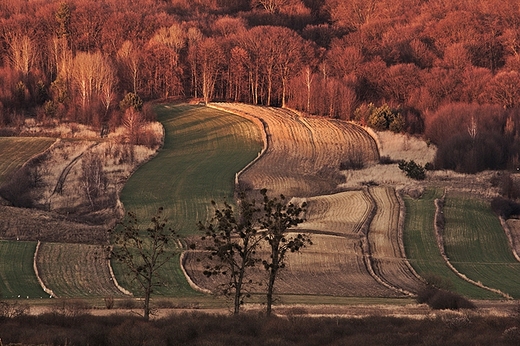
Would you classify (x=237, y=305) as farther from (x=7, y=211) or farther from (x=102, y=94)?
(x=102, y=94)

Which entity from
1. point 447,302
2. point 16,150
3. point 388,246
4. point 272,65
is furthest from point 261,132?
point 447,302

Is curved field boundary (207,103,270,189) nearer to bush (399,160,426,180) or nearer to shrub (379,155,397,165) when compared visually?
shrub (379,155,397,165)

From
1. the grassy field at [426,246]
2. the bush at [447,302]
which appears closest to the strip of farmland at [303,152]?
the grassy field at [426,246]

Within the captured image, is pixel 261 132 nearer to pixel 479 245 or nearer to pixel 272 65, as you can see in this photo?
pixel 272 65

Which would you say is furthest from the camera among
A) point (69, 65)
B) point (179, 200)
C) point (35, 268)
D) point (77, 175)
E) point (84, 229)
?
point (69, 65)

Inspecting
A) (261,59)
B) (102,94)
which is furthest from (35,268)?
(261,59)
